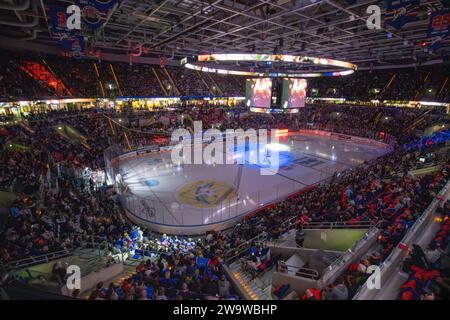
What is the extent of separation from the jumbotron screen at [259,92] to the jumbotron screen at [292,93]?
1013mm

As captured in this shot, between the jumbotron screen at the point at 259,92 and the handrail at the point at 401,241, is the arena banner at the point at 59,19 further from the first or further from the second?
the handrail at the point at 401,241

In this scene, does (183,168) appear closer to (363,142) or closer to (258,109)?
(258,109)

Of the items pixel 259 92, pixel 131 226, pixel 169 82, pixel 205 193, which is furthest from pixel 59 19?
pixel 169 82

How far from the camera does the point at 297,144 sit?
2992 cm

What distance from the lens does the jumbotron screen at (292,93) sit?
17833mm

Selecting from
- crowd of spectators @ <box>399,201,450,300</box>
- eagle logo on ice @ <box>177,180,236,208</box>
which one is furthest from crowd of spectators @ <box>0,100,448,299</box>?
eagle logo on ice @ <box>177,180,236,208</box>

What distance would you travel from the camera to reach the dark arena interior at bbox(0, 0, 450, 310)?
656cm

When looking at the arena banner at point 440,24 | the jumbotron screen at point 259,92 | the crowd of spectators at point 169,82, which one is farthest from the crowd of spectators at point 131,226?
the crowd of spectators at point 169,82

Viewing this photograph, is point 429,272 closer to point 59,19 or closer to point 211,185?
point 211,185

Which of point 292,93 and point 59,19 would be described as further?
point 292,93

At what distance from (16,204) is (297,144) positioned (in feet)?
87.5

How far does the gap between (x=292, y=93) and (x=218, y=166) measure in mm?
8549

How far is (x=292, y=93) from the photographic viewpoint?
18375 mm

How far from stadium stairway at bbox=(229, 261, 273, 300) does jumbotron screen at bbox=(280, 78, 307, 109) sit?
13.3 m
